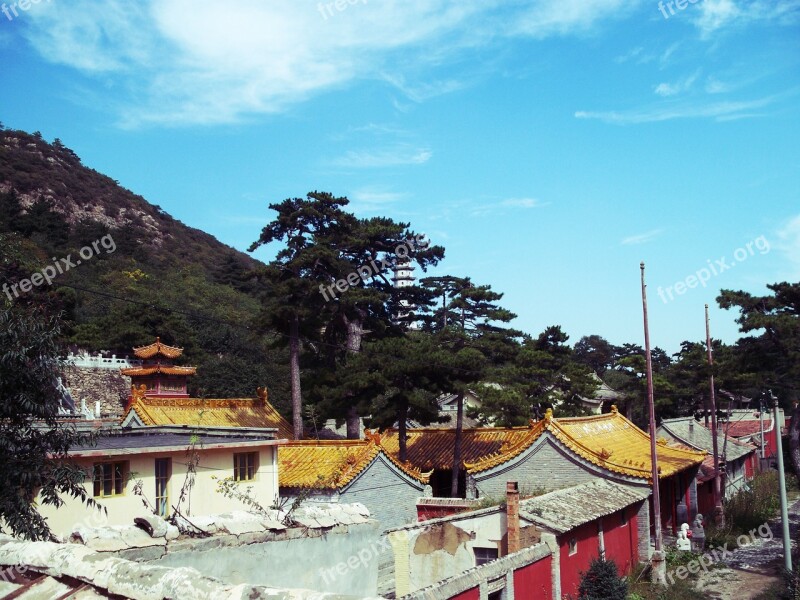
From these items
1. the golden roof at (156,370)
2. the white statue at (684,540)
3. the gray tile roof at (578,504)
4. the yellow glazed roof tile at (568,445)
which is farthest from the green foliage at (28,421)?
the golden roof at (156,370)

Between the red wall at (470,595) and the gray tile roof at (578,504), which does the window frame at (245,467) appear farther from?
the red wall at (470,595)

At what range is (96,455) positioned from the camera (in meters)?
14.3

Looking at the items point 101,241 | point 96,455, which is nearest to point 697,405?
point 96,455

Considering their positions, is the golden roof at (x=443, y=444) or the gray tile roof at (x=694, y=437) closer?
the golden roof at (x=443, y=444)

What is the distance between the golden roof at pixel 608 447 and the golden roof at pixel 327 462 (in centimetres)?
277

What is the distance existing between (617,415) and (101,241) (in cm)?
5321

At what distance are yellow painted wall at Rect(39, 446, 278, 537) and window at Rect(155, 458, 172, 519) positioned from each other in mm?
94

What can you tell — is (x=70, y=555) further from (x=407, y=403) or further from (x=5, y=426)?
(x=407, y=403)

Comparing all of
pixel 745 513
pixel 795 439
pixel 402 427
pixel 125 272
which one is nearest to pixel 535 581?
pixel 795 439

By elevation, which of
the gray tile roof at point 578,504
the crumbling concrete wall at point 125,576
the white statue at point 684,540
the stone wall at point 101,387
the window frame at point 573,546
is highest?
the stone wall at point 101,387

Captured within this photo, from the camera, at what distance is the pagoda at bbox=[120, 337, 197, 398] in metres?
33.4

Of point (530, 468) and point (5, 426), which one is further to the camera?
point (530, 468)
